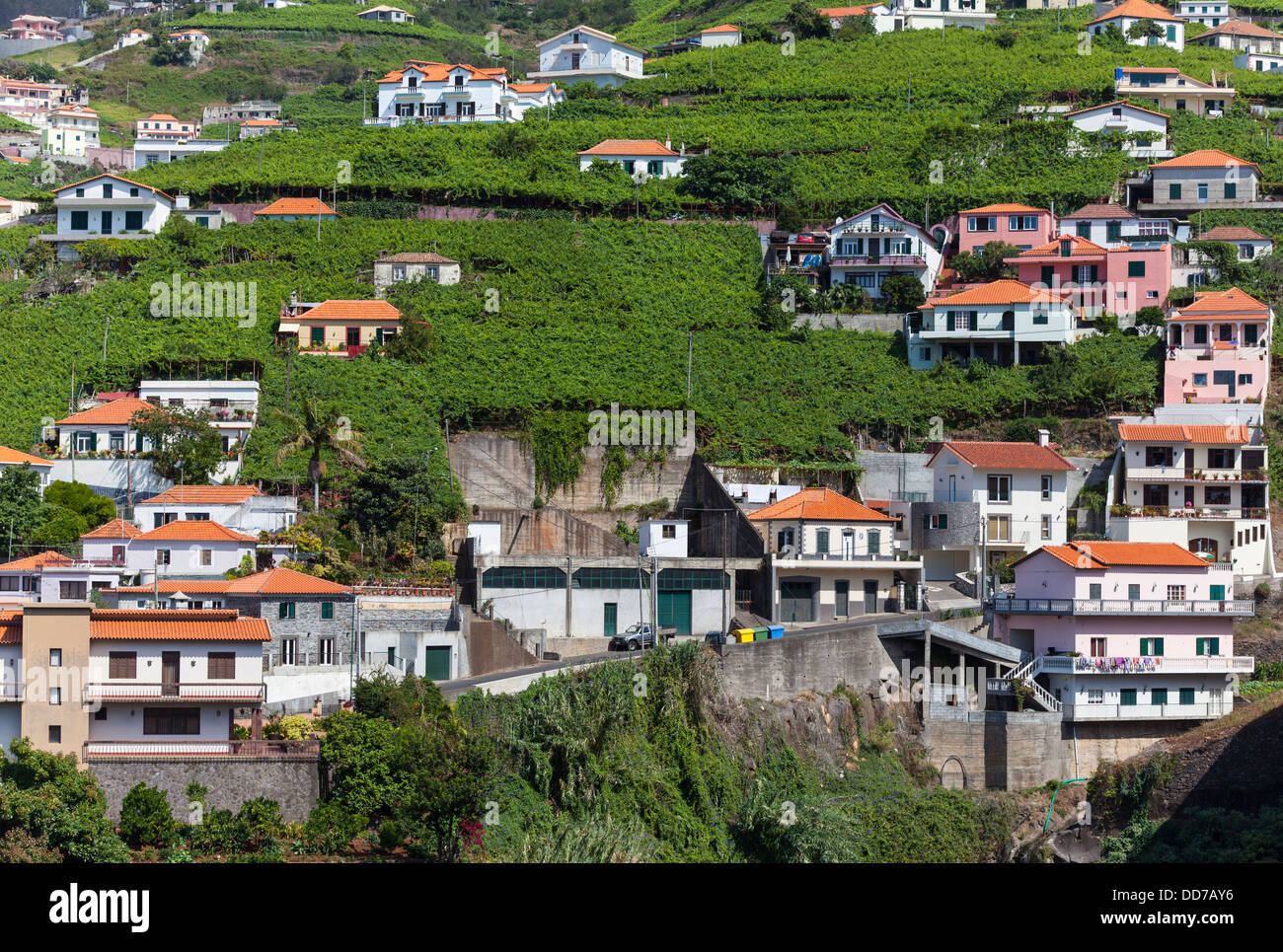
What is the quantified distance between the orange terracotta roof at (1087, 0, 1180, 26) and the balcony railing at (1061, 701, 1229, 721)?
79.9 meters

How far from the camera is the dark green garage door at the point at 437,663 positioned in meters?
53.0

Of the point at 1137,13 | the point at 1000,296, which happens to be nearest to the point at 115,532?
the point at 1000,296

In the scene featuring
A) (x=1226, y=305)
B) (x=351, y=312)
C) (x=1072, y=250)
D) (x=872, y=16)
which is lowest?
(x=1226, y=305)

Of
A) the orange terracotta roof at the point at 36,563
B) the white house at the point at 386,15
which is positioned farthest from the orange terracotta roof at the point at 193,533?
the white house at the point at 386,15

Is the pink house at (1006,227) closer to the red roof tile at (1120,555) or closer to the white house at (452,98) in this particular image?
the red roof tile at (1120,555)

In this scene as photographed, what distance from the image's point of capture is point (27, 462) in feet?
213

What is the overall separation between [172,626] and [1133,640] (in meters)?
30.2

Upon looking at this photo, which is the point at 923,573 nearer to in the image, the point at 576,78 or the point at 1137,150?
the point at 1137,150

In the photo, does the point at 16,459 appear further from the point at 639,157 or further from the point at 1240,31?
the point at 1240,31

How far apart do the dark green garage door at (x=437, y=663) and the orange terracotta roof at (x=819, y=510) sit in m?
13.4

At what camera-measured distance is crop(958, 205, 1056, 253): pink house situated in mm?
84812

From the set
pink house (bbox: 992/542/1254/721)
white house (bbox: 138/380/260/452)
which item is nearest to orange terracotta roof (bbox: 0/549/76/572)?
white house (bbox: 138/380/260/452)
